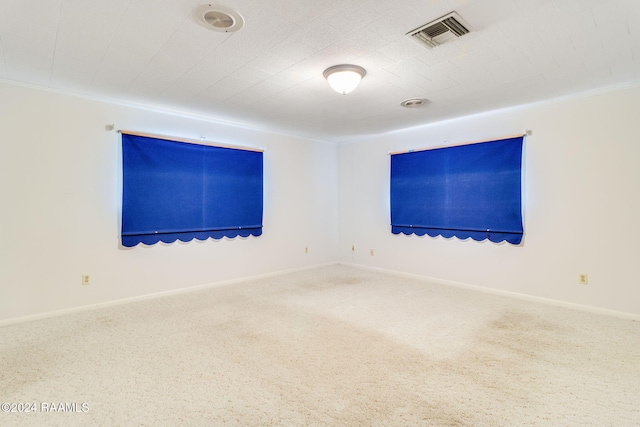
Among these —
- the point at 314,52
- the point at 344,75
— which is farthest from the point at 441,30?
the point at 314,52

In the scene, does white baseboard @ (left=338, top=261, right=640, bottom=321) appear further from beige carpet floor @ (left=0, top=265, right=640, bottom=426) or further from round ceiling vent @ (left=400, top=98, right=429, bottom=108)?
round ceiling vent @ (left=400, top=98, right=429, bottom=108)

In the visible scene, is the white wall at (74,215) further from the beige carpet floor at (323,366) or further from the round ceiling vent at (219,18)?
the round ceiling vent at (219,18)

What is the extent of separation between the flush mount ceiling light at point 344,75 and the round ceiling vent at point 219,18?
0.86 metres

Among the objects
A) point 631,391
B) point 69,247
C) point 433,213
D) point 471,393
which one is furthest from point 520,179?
point 69,247

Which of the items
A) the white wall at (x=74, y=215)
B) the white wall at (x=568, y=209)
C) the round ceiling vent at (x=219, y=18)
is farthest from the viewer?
the white wall at (x=568, y=209)

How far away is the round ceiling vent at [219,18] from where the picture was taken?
1804 mm

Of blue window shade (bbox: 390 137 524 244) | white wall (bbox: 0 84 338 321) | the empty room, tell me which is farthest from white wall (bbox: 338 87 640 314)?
white wall (bbox: 0 84 338 321)

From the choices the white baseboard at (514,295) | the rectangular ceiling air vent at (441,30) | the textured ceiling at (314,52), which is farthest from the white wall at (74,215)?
the rectangular ceiling air vent at (441,30)

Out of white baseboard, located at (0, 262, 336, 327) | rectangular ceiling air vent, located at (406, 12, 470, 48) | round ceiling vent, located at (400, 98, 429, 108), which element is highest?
round ceiling vent, located at (400, 98, 429, 108)

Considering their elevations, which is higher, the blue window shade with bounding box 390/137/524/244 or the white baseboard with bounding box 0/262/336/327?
the blue window shade with bounding box 390/137/524/244

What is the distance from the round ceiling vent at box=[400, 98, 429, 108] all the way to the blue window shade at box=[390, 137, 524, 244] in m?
1.09

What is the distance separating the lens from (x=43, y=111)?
308cm

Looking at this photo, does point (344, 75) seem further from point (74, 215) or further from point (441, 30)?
point (74, 215)

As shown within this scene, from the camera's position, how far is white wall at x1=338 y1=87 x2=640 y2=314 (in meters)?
3.08
